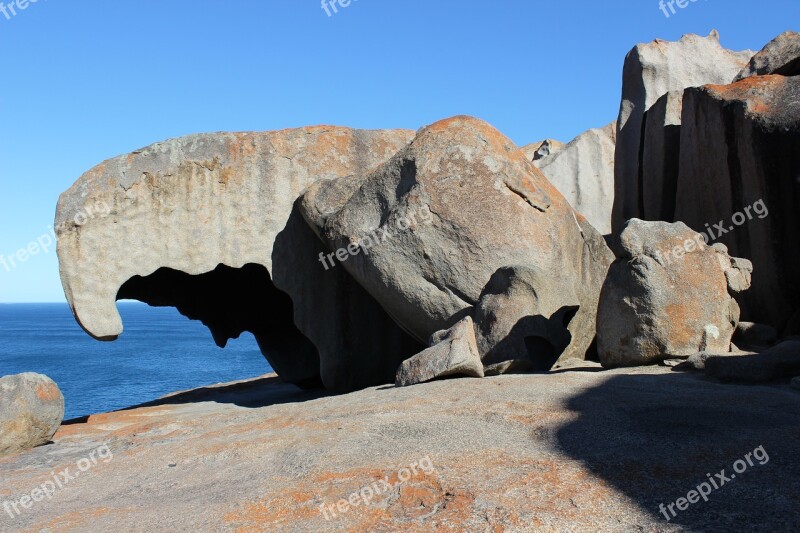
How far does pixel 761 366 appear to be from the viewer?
5.90 metres

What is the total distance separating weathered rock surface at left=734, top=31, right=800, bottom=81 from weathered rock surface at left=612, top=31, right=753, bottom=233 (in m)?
3.10

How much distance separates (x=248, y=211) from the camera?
1024 cm

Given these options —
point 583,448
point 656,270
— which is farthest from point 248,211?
point 583,448

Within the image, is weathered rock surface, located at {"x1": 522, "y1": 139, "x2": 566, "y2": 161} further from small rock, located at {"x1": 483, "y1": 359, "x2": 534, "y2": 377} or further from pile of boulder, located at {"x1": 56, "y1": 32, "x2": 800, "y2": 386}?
small rock, located at {"x1": 483, "y1": 359, "x2": 534, "y2": 377}

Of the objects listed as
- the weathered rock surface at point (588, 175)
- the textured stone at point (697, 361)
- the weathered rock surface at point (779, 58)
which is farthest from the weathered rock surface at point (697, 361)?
the weathered rock surface at point (588, 175)

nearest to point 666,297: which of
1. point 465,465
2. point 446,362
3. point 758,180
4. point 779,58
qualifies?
point 446,362

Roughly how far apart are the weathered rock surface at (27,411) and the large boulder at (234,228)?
170 centimetres

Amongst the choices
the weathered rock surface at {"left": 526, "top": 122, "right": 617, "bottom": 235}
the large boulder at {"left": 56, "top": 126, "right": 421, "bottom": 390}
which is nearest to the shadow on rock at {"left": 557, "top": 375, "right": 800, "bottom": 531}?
the large boulder at {"left": 56, "top": 126, "right": 421, "bottom": 390}

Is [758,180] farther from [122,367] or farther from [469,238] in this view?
[122,367]

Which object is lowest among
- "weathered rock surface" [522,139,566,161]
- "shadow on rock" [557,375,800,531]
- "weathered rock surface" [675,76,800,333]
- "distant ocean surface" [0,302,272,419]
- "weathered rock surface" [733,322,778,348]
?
"distant ocean surface" [0,302,272,419]

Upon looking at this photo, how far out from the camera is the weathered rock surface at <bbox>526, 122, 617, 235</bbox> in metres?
17.0

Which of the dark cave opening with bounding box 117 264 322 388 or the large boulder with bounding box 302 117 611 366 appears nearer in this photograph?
the large boulder with bounding box 302 117 611 366

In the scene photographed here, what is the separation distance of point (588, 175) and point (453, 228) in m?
9.06

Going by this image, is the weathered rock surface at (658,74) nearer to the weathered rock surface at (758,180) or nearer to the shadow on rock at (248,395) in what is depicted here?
the weathered rock surface at (758,180)
